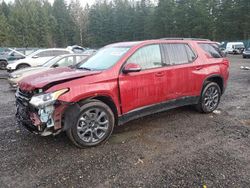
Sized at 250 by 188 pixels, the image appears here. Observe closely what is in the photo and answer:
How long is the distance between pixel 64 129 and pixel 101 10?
6623 centimetres

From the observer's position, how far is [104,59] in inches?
182

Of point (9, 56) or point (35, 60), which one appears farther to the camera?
point (9, 56)

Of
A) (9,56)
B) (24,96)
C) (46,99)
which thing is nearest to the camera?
(46,99)

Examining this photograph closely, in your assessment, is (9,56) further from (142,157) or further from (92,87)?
(142,157)

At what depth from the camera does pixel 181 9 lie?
4809 centimetres

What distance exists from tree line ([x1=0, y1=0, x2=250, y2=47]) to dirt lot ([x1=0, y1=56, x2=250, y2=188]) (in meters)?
44.2

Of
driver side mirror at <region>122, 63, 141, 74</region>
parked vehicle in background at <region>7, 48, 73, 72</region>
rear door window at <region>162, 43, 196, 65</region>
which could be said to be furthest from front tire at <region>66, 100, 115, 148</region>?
parked vehicle in background at <region>7, 48, 73, 72</region>

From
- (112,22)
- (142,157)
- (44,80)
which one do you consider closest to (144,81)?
(142,157)

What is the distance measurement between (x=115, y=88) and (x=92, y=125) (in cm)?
74

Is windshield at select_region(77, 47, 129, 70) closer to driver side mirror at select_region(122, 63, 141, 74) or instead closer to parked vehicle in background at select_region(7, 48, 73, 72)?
driver side mirror at select_region(122, 63, 141, 74)

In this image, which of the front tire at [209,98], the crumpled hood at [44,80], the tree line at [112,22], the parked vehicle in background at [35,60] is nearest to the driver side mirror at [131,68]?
the crumpled hood at [44,80]

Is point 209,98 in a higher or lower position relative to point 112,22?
lower

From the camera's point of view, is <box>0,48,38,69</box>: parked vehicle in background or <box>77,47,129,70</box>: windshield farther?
<box>0,48,38,69</box>: parked vehicle in background

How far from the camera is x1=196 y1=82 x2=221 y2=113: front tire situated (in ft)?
18.1
